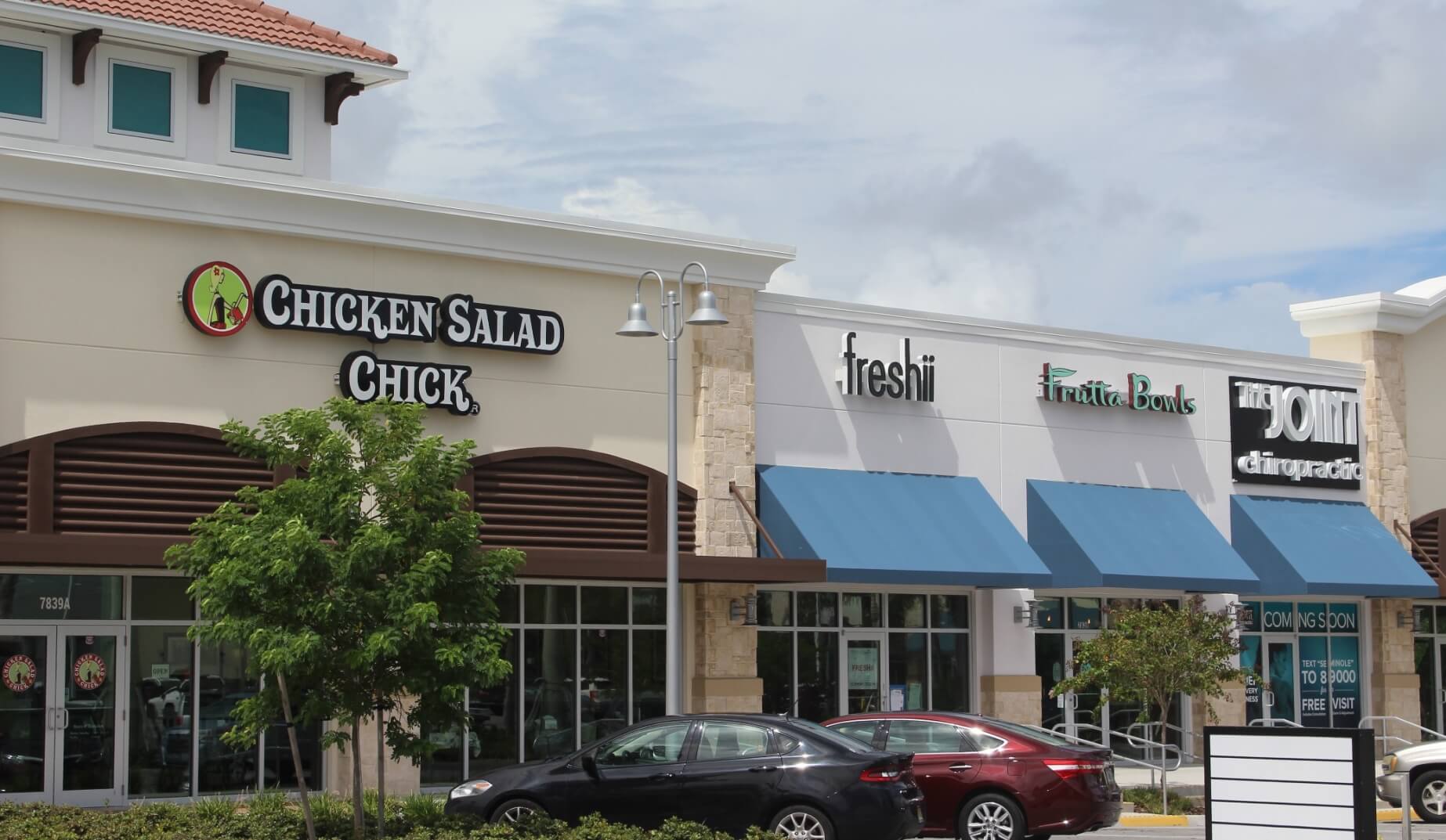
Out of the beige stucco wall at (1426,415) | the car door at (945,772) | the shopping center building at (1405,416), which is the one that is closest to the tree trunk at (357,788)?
the car door at (945,772)

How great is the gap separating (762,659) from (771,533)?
2.39 meters

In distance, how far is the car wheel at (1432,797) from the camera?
2319 centimetres

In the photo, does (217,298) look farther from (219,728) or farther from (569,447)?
(219,728)

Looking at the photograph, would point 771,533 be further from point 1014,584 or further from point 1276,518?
point 1276,518

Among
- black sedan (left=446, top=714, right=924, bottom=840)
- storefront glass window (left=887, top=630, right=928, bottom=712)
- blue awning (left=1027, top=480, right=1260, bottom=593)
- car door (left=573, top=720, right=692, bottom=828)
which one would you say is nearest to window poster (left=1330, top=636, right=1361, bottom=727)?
blue awning (left=1027, top=480, right=1260, bottom=593)

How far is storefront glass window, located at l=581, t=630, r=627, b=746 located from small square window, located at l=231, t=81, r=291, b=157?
339 inches

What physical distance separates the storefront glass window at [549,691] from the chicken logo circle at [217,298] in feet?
19.6

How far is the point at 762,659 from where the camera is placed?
28.6 metres

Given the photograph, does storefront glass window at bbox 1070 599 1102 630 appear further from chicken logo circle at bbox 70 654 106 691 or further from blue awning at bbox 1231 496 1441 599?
chicken logo circle at bbox 70 654 106 691

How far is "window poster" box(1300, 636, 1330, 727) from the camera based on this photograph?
35.1 meters

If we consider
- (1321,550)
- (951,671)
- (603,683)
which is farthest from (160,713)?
(1321,550)

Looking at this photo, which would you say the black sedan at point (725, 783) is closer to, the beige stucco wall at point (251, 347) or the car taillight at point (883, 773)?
the car taillight at point (883, 773)

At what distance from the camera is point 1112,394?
3222 cm

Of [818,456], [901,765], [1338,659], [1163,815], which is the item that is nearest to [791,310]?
[818,456]
